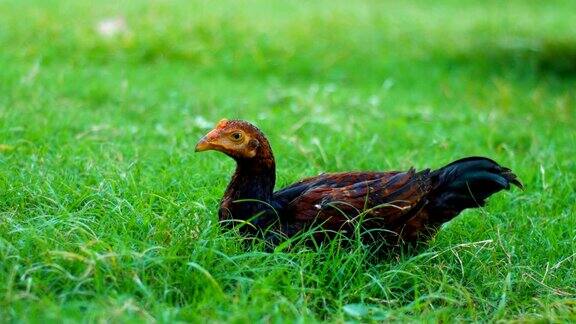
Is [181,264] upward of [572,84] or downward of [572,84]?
upward

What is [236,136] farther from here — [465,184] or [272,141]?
[272,141]

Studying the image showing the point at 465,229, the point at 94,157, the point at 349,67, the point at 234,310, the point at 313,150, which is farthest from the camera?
the point at 349,67

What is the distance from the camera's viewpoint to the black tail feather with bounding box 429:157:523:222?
4297mm

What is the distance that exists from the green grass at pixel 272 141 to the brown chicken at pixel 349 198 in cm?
17

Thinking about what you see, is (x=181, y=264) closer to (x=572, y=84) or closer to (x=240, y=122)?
(x=240, y=122)

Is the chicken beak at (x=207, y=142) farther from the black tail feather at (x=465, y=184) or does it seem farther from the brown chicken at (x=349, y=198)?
the black tail feather at (x=465, y=184)

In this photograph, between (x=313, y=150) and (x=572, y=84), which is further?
(x=572, y=84)

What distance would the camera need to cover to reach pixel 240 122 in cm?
430

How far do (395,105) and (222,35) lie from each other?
2.86 metres

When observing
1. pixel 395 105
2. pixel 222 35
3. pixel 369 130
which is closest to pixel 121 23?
pixel 222 35

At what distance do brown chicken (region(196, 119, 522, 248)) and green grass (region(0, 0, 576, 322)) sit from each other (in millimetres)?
168

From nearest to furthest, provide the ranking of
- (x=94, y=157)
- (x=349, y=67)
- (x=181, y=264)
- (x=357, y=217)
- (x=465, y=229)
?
(x=181, y=264) → (x=357, y=217) → (x=465, y=229) → (x=94, y=157) → (x=349, y=67)

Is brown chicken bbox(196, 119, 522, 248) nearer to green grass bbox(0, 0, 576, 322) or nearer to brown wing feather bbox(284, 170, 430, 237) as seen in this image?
brown wing feather bbox(284, 170, 430, 237)

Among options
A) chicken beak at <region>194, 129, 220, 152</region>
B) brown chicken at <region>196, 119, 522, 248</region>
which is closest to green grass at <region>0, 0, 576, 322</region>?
brown chicken at <region>196, 119, 522, 248</region>
